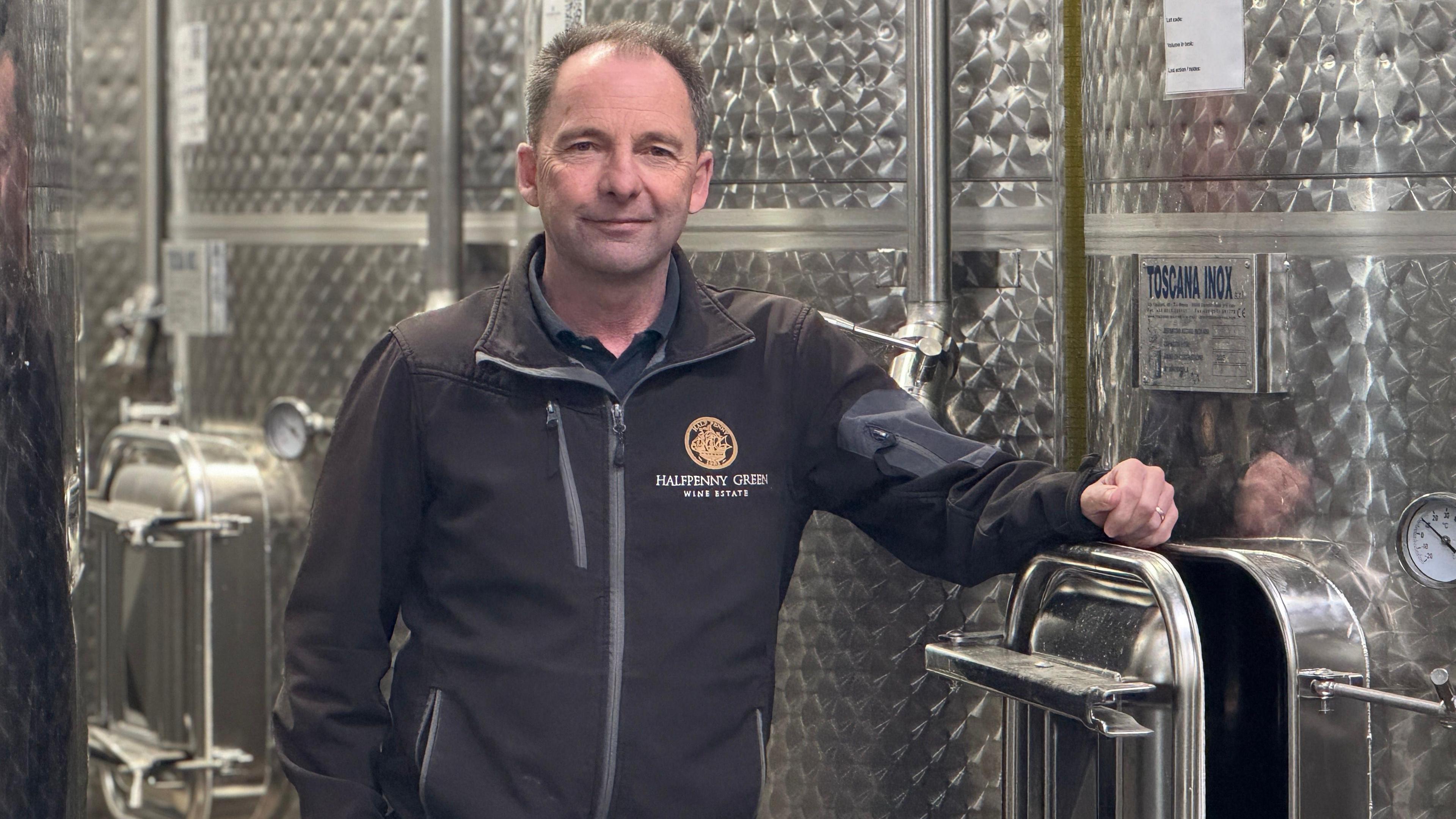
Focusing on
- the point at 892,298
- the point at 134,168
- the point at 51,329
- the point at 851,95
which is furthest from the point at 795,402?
the point at 134,168

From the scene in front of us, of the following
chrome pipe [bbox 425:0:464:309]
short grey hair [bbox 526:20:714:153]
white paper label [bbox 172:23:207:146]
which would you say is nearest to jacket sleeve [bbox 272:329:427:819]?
short grey hair [bbox 526:20:714:153]

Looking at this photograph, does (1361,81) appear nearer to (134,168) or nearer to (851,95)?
(851,95)

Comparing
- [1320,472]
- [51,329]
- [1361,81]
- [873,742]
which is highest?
[1361,81]

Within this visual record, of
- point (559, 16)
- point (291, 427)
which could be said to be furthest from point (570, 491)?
point (291, 427)

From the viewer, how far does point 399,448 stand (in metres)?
2.20

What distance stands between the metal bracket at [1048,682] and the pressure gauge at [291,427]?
211cm

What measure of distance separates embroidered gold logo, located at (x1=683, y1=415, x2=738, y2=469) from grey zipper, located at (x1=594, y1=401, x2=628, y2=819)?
0.09 m

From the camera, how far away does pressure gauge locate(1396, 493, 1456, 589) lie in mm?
2027

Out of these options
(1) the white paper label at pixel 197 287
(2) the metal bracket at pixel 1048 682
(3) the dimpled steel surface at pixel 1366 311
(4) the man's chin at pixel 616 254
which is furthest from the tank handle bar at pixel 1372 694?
(1) the white paper label at pixel 197 287

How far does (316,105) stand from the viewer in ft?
13.1

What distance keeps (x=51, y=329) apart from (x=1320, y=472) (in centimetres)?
179

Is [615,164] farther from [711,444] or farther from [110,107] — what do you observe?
[110,107]

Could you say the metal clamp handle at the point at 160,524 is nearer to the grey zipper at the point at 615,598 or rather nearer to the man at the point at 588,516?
the man at the point at 588,516

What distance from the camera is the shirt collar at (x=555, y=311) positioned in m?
2.22
